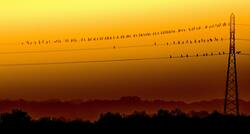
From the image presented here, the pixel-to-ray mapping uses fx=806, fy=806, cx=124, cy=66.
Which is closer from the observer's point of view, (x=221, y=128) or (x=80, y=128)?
(x=221, y=128)

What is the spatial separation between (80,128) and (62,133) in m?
8.09

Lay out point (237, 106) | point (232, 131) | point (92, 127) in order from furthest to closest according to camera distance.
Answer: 1. point (92, 127)
2. point (232, 131)
3. point (237, 106)

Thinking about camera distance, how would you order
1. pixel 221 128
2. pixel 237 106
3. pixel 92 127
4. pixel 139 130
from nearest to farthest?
pixel 237 106 < pixel 221 128 < pixel 139 130 < pixel 92 127

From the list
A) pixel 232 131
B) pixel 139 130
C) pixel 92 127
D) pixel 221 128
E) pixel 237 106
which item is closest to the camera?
pixel 237 106

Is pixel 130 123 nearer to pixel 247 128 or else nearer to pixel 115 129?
pixel 115 129

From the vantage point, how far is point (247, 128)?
263 feet

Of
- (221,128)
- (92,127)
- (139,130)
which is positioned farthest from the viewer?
(92,127)

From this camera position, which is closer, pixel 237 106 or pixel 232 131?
pixel 237 106

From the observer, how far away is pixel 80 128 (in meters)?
97.2

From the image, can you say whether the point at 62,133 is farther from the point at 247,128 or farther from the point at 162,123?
the point at 247,128

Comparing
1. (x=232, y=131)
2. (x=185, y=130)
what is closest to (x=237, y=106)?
Result: (x=232, y=131)

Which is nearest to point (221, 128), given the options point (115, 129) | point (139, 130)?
point (139, 130)

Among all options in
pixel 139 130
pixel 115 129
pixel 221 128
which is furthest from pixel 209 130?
pixel 115 129

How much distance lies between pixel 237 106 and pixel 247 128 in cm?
1285
